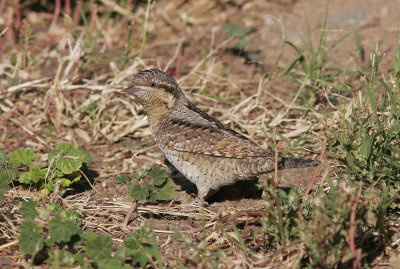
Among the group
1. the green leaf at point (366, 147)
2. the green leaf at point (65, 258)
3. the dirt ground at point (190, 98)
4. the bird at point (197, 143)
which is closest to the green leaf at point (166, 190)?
the dirt ground at point (190, 98)

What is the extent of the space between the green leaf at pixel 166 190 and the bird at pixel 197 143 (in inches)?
13.1

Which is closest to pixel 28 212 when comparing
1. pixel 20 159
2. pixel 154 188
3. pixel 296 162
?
pixel 154 188

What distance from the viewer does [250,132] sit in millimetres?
5836

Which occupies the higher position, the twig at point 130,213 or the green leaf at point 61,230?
the green leaf at point 61,230

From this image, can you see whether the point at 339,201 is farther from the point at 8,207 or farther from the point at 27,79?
the point at 27,79

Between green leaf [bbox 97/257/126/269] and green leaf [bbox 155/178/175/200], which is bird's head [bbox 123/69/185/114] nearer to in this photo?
green leaf [bbox 155/178/175/200]

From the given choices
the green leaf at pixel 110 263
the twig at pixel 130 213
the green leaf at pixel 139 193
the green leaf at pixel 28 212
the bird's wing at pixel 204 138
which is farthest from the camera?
the bird's wing at pixel 204 138

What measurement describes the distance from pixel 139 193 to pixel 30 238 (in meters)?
0.97

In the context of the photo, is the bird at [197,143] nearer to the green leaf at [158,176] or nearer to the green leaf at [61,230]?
the green leaf at [158,176]

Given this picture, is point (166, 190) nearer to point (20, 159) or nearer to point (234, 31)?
point (20, 159)

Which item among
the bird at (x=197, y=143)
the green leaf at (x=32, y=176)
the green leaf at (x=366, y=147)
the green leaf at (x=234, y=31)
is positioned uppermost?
the green leaf at (x=234, y=31)

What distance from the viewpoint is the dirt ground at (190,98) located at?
178 inches

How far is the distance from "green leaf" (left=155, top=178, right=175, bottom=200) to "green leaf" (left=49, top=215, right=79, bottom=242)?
88 centimetres

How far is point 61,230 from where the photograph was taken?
365cm
